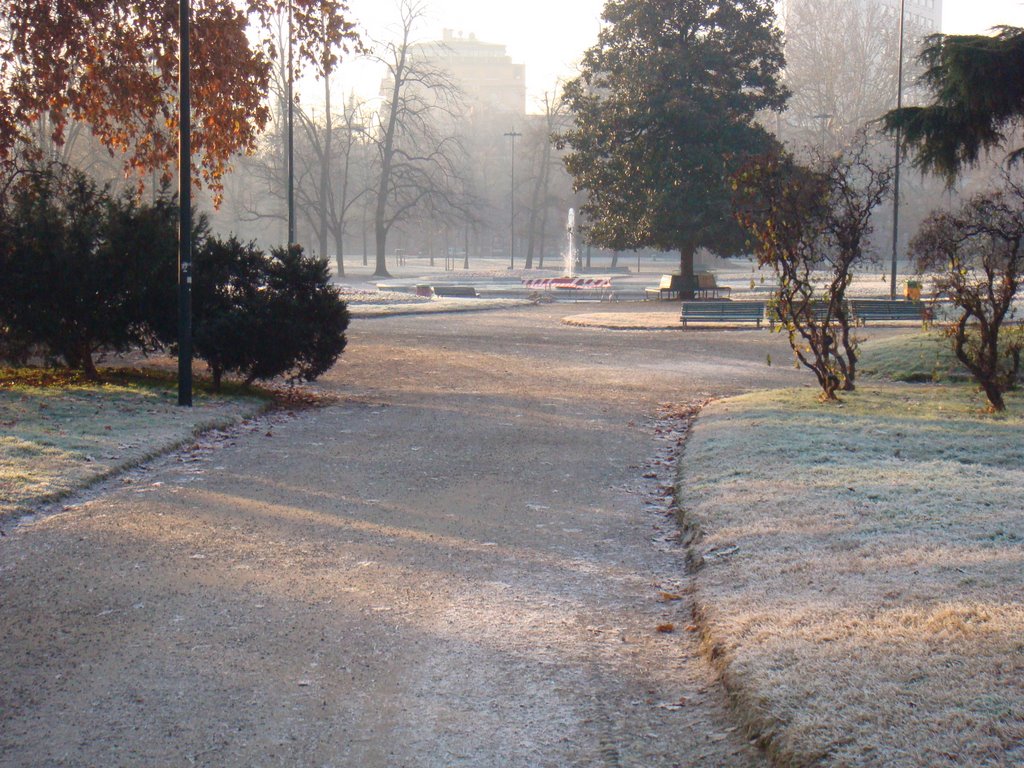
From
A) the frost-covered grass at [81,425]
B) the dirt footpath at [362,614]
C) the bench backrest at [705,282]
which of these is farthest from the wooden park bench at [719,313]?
the dirt footpath at [362,614]

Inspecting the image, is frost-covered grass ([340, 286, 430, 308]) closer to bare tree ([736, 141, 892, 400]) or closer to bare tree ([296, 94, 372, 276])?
bare tree ([296, 94, 372, 276])

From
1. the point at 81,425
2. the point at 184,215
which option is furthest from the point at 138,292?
the point at 81,425

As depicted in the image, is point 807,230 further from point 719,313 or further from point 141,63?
point 719,313

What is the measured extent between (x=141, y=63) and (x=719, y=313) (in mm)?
19749

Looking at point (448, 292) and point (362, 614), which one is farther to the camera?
point (448, 292)

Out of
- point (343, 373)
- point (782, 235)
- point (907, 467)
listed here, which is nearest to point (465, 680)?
point (907, 467)

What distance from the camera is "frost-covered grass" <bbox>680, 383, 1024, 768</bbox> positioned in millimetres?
4223

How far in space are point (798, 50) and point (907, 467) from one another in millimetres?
81344

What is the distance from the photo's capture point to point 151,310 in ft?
51.3

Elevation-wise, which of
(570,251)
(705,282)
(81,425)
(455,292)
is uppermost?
(570,251)

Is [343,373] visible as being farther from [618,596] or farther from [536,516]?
[618,596]

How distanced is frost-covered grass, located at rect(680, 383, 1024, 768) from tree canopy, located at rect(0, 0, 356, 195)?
10.4 meters

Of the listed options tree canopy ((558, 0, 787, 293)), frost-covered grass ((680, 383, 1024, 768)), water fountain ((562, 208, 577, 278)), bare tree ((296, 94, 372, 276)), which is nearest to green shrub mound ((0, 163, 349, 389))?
frost-covered grass ((680, 383, 1024, 768))

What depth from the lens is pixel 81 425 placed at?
12281mm
